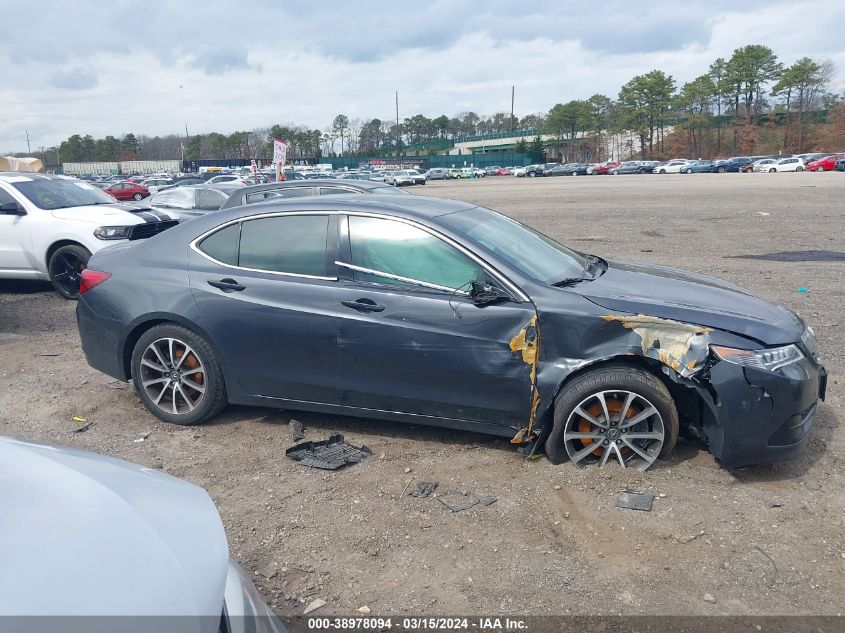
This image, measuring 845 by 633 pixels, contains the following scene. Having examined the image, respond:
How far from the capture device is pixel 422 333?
4.45m

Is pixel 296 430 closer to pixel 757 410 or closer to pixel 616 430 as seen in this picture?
pixel 616 430

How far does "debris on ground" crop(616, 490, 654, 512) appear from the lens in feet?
13.1

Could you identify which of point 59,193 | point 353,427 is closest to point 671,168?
point 59,193

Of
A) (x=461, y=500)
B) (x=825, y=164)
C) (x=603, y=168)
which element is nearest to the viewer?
(x=461, y=500)

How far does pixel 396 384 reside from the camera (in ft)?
15.0

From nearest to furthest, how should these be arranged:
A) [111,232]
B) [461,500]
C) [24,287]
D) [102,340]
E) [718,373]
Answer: [718,373] < [461,500] < [102,340] < [111,232] < [24,287]

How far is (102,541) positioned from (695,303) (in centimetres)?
366

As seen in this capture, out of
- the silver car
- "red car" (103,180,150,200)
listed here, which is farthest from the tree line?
the silver car

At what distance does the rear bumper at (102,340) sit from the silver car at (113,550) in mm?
3051

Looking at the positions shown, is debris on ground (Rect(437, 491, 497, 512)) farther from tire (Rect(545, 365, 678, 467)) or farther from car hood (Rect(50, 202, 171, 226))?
car hood (Rect(50, 202, 171, 226))

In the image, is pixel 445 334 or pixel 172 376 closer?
pixel 445 334

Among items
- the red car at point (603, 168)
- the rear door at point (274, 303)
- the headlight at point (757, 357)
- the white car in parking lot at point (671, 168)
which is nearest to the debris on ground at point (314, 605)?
the rear door at point (274, 303)

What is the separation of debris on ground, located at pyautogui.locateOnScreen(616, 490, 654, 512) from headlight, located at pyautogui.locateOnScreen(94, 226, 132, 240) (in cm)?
802

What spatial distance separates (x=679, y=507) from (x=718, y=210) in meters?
19.9
